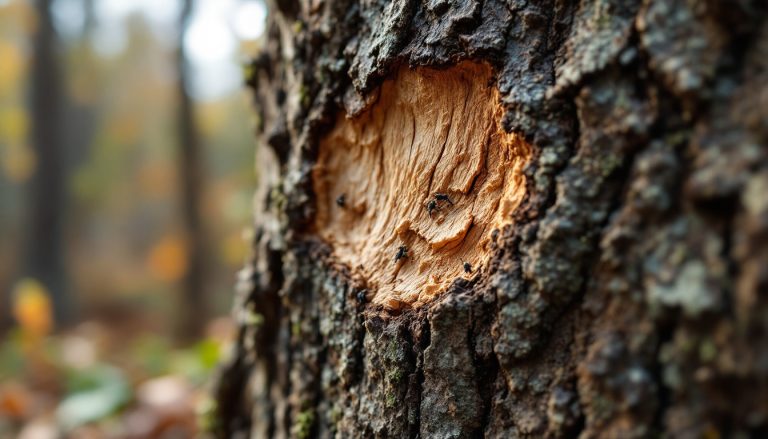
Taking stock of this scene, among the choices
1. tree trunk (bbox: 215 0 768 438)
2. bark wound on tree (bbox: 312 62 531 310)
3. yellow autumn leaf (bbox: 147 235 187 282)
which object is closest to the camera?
tree trunk (bbox: 215 0 768 438)

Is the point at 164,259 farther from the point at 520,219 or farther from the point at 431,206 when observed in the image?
the point at 520,219

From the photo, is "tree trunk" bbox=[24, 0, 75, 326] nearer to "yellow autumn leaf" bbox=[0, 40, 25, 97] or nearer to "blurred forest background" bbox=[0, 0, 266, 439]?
"blurred forest background" bbox=[0, 0, 266, 439]

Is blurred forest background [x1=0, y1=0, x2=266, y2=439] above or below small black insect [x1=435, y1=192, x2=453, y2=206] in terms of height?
above

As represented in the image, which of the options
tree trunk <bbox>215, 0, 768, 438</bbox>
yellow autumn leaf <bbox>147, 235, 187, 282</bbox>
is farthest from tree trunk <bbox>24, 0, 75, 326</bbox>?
tree trunk <bbox>215, 0, 768, 438</bbox>

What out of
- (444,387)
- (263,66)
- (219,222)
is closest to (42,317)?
(263,66)

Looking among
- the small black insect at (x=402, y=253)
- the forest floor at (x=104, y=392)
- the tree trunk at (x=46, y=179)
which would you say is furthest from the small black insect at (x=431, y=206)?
the tree trunk at (x=46, y=179)

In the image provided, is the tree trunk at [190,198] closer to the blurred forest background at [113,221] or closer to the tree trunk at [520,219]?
the blurred forest background at [113,221]

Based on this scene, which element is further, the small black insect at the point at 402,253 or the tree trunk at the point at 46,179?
the tree trunk at the point at 46,179
